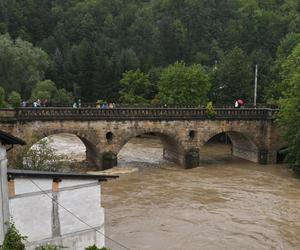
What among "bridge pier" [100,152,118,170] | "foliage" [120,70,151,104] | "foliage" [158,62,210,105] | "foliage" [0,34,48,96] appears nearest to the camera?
"bridge pier" [100,152,118,170]

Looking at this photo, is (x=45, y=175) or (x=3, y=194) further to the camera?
(x=45, y=175)

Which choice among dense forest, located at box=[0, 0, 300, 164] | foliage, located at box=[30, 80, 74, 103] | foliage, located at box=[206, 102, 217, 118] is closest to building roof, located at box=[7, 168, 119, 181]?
dense forest, located at box=[0, 0, 300, 164]

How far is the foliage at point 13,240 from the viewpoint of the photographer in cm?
1634

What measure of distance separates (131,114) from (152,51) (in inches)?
2299

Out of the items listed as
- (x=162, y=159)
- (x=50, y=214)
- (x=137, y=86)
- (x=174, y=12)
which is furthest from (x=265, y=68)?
(x=50, y=214)

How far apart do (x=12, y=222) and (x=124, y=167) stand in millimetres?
30719

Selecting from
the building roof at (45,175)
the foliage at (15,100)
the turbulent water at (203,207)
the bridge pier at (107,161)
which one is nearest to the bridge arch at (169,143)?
the bridge pier at (107,161)

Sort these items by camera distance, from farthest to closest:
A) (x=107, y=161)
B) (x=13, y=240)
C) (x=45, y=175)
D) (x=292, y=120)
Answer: (x=107, y=161)
(x=292, y=120)
(x=45, y=175)
(x=13, y=240)

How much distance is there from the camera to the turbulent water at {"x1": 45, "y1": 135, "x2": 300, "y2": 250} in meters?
28.4

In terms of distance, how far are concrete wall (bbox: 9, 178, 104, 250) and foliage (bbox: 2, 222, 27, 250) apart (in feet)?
0.90

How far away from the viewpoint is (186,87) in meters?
66.2

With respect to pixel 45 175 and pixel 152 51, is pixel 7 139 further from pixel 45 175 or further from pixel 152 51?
pixel 152 51

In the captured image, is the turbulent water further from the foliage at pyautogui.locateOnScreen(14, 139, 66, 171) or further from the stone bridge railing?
the stone bridge railing

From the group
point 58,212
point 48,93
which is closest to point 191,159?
point 48,93
